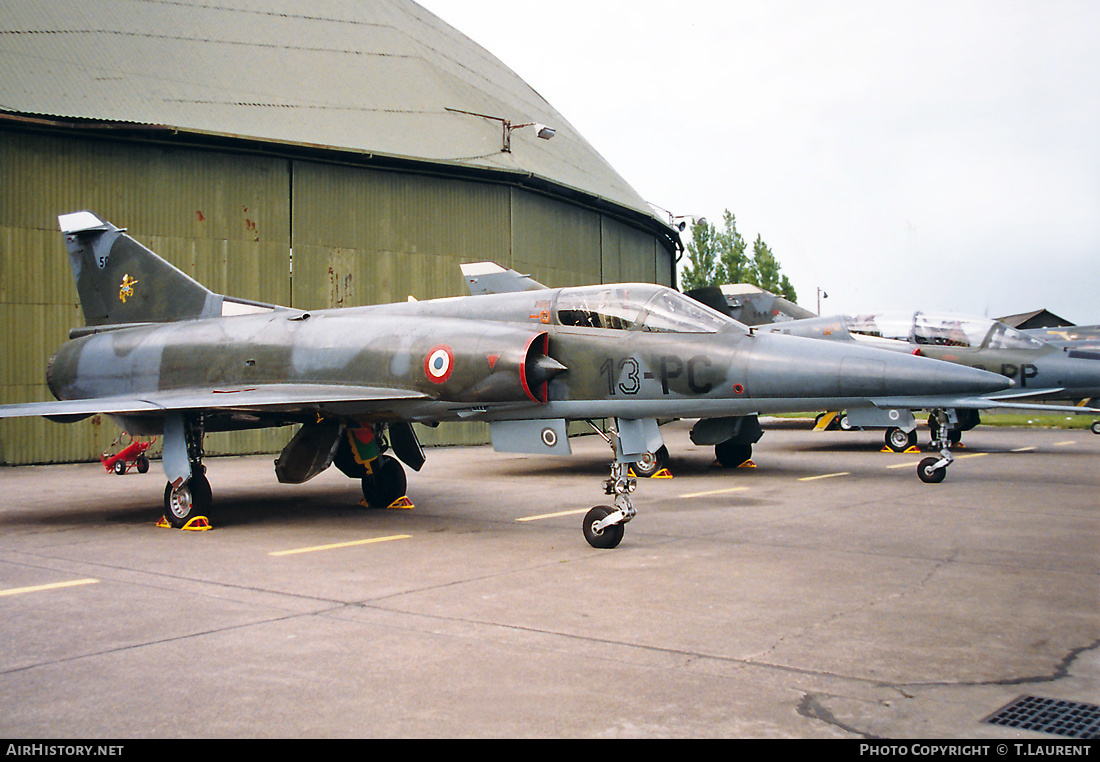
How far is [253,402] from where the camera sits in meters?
8.38

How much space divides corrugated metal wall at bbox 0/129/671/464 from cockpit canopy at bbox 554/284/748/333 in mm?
13077

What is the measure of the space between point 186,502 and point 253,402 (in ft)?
4.58

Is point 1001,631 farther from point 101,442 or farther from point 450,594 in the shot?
point 101,442

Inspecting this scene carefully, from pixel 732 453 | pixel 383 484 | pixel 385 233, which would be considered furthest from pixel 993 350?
pixel 385 233

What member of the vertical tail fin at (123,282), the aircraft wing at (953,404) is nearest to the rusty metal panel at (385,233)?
the vertical tail fin at (123,282)

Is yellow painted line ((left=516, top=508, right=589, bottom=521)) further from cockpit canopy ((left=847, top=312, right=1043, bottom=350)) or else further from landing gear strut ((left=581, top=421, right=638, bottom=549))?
cockpit canopy ((left=847, top=312, right=1043, bottom=350))

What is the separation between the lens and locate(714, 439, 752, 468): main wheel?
15180 millimetres

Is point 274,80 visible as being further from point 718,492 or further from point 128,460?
point 718,492

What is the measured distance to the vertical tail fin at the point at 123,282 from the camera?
434 inches

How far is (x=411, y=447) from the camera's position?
1072 centimetres

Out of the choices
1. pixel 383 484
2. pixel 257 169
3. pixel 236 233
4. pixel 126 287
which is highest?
pixel 257 169

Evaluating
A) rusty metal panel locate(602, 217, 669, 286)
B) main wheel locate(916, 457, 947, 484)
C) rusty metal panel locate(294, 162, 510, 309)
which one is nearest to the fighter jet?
main wheel locate(916, 457, 947, 484)
